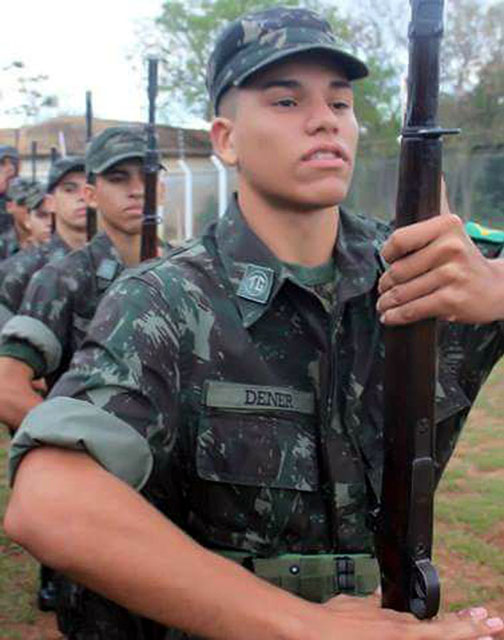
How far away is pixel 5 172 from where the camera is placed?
8.00 meters

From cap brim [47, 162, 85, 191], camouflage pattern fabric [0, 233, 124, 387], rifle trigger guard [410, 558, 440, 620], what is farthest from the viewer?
cap brim [47, 162, 85, 191]

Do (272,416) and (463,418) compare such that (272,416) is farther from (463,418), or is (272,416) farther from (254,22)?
(254,22)

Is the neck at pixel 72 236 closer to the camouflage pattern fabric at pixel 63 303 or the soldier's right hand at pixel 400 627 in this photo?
the camouflage pattern fabric at pixel 63 303

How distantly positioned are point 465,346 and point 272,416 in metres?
0.45

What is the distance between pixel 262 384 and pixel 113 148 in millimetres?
2617

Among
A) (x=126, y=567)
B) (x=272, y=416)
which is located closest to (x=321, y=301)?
(x=272, y=416)

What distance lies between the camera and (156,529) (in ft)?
4.32

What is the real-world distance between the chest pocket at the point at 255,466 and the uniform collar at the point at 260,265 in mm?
164

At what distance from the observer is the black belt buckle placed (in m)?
1.74

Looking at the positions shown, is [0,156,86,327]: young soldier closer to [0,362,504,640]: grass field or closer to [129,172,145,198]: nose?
[129,172,145,198]: nose

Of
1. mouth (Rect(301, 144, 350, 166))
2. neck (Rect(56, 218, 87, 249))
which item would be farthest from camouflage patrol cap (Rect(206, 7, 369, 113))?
neck (Rect(56, 218, 87, 249))

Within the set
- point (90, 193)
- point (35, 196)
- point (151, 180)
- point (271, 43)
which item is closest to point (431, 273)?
point (271, 43)

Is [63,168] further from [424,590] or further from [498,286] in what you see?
[424,590]

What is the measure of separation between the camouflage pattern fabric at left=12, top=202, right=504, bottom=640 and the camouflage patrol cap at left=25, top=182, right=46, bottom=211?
6.11m
